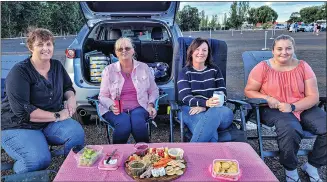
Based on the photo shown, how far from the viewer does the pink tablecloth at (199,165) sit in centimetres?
165

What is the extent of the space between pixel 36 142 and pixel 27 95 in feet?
1.24

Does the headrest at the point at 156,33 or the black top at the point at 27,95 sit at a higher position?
the headrest at the point at 156,33

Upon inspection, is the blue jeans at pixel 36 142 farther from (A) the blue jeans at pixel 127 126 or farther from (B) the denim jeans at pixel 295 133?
(B) the denim jeans at pixel 295 133

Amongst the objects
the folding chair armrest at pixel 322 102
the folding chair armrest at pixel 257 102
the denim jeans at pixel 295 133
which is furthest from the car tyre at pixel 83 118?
the folding chair armrest at pixel 322 102

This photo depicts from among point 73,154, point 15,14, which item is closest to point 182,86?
point 73,154

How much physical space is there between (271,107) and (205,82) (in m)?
0.65


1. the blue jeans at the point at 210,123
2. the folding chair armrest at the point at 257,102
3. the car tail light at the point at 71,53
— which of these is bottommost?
the blue jeans at the point at 210,123

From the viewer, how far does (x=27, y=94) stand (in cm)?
239

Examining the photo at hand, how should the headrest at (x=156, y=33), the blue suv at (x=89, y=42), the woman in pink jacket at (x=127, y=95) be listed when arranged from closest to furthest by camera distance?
the woman in pink jacket at (x=127, y=95) < the blue suv at (x=89, y=42) < the headrest at (x=156, y=33)

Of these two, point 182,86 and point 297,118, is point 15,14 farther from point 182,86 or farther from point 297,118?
point 297,118

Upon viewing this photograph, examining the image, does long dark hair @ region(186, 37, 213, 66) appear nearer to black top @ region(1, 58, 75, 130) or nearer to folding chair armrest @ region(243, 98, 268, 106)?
folding chair armrest @ region(243, 98, 268, 106)

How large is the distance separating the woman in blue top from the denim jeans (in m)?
0.42

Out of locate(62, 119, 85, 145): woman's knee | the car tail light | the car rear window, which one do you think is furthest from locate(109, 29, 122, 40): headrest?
locate(62, 119, 85, 145): woman's knee

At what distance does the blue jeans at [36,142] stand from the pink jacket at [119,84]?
0.44 meters
